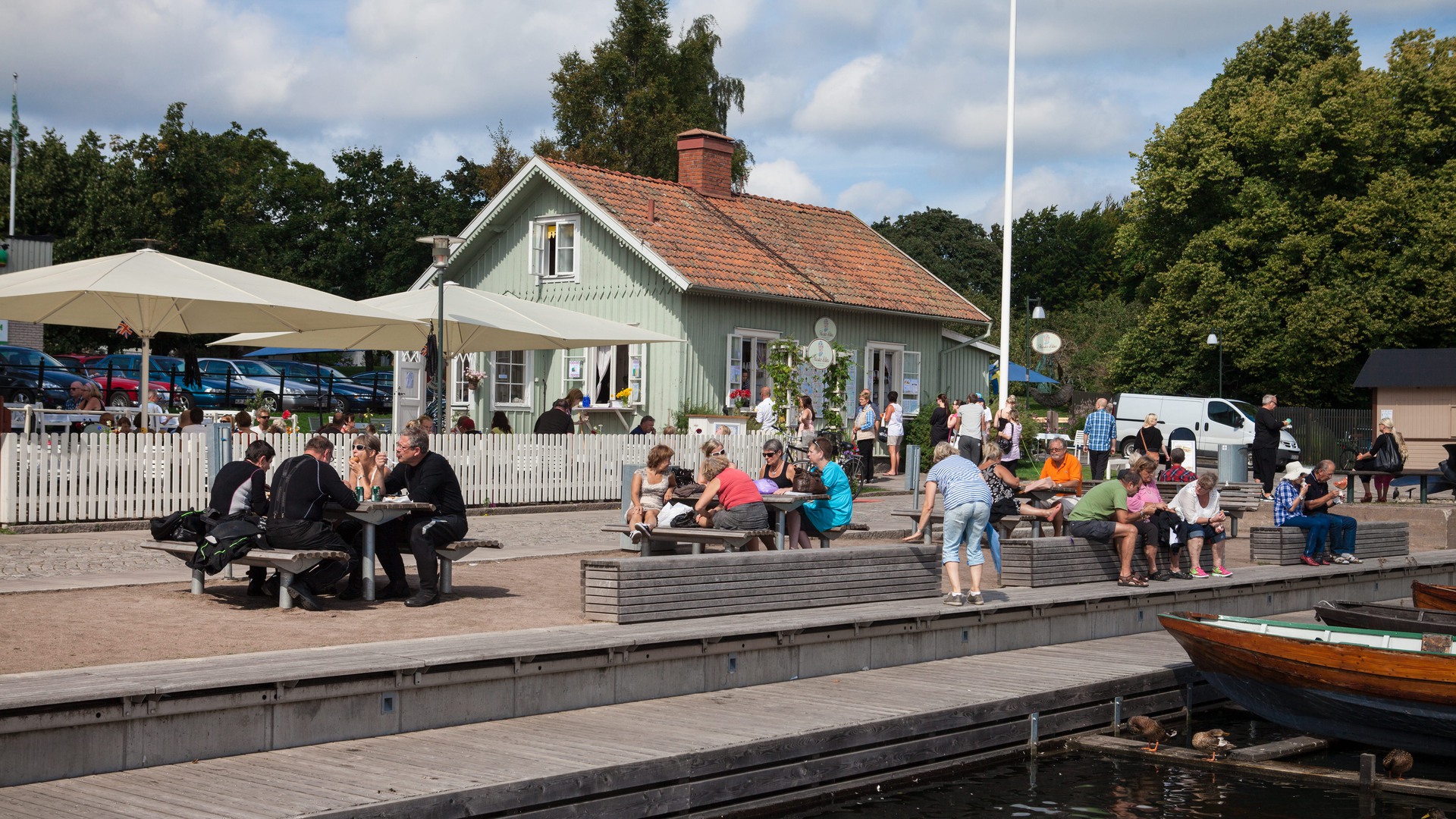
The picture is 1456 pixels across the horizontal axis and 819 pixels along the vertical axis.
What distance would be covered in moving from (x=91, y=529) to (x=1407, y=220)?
36.1 metres

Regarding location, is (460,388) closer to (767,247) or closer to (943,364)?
(767,247)

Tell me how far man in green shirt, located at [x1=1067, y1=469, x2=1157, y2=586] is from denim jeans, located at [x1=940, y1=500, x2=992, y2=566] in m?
2.34

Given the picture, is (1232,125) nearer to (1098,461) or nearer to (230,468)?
(1098,461)

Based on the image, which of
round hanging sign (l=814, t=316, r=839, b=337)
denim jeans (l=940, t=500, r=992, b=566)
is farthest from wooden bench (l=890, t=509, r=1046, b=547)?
round hanging sign (l=814, t=316, r=839, b=337)

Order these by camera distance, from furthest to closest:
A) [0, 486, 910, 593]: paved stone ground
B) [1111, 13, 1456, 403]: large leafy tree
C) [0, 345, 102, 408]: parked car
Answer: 1. [1111, 13, 1456, 403]: large leafy tree
2. [0, 345, 102, 408]: parked car
3. [0, 486, 910, 593]: paved stone ground

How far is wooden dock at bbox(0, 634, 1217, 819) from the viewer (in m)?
6.43

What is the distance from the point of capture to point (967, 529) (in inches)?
472

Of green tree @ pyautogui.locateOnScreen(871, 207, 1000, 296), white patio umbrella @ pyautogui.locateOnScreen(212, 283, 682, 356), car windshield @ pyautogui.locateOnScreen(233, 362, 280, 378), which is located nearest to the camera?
white patio umbrella @ pyautogui.locateOnScreen(212, 283, 682, 356)

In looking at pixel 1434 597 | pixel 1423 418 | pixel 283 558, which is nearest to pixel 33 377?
pixel 283 558

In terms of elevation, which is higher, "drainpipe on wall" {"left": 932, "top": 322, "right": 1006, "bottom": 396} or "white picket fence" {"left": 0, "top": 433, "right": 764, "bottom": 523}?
"drainpipe on wall" {"left": 932, "top": 322, "right": 1006, "bottom": 396}

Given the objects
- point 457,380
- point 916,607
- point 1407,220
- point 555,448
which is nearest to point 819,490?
point 916,607

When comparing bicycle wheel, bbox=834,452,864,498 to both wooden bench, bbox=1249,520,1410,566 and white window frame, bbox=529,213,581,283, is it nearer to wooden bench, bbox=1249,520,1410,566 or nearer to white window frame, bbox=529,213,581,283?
wooden bench, bbox=1249,520,1410,566

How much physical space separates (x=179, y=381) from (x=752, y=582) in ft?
111

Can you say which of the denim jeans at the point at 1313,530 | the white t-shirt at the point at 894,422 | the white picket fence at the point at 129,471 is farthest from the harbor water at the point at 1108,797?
the white t-shirt at the point at 894,422
